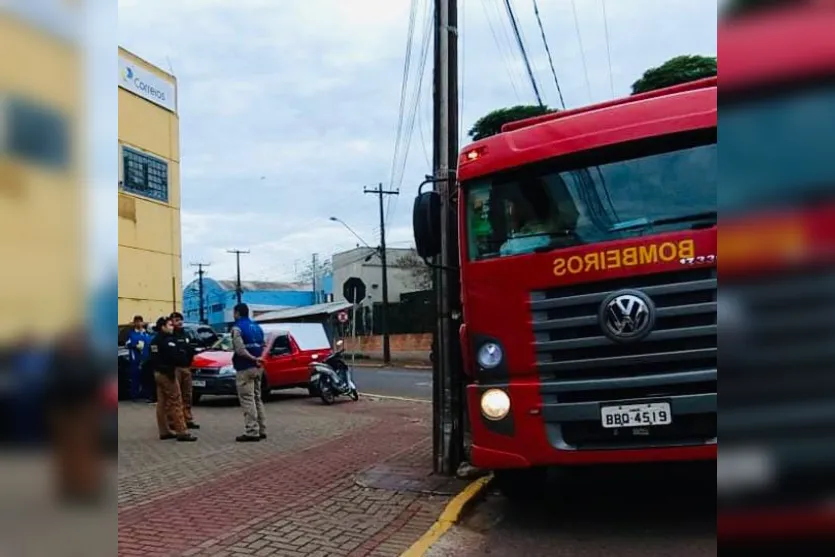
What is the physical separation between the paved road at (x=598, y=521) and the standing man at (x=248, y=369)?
13.3 feet

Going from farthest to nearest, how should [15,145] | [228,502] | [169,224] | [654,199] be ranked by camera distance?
[169,224] → [228,502] → [654,199] → [15,145]

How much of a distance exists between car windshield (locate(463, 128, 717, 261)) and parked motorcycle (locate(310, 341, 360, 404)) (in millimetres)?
10180

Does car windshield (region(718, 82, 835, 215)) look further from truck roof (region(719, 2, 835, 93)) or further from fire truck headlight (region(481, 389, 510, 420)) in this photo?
fire truck headlight (region(481, 389, 510, 420))

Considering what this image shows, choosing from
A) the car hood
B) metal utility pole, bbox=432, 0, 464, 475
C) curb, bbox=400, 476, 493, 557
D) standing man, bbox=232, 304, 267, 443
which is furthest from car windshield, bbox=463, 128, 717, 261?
the car hood

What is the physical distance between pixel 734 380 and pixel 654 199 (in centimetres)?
385

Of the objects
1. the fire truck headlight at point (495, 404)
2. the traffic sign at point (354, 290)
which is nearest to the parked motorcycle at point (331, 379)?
the traffic sign at point (354, 290)

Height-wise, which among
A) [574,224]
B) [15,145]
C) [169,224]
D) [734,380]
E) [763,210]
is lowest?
[734,380]

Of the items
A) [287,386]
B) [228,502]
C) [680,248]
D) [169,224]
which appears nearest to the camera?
[680,248]

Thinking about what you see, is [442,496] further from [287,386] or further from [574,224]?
[287,386]

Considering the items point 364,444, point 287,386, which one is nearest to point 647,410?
point 364,444

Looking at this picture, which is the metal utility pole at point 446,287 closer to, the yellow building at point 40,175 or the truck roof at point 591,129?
the truck roof at point 591,129

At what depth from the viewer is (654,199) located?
15.9ft

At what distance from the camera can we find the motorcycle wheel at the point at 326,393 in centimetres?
1509

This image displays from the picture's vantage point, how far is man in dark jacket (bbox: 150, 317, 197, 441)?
31.7 feet
